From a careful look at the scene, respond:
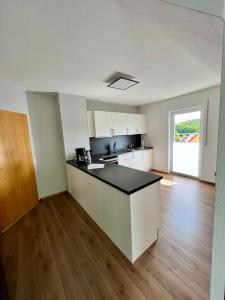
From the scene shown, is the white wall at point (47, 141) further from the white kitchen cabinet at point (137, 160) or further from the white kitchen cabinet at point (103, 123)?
the white kitchen cabinet at point (137, 160)

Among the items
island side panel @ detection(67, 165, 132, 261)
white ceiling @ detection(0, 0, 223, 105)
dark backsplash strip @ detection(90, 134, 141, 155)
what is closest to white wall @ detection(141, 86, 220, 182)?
dark backsplash strip @ detection(90, 134, 141, 155)

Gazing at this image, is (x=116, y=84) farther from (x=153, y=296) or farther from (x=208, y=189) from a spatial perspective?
(x=208, y=189)

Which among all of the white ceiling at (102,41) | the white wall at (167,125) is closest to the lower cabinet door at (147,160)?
the white wall at (167,125)

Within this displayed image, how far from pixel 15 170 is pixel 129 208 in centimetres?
227

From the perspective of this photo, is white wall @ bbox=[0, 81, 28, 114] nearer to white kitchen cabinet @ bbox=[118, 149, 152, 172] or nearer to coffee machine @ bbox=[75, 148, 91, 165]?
coffee machine @ bbox=[75, 148, 91, 165]

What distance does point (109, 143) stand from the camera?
429 cm

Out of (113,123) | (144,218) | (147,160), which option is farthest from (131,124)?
(144,218)

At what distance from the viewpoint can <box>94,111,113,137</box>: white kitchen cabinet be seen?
139 inches

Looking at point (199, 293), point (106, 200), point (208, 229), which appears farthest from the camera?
point (208, 229)

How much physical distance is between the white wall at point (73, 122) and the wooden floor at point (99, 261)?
1.56 m

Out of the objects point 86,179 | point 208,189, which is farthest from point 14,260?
point 208,189

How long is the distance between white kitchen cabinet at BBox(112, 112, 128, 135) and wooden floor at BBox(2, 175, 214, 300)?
2.46 m

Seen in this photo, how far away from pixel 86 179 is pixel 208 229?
6.48 feet

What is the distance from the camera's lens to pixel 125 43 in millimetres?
1403
